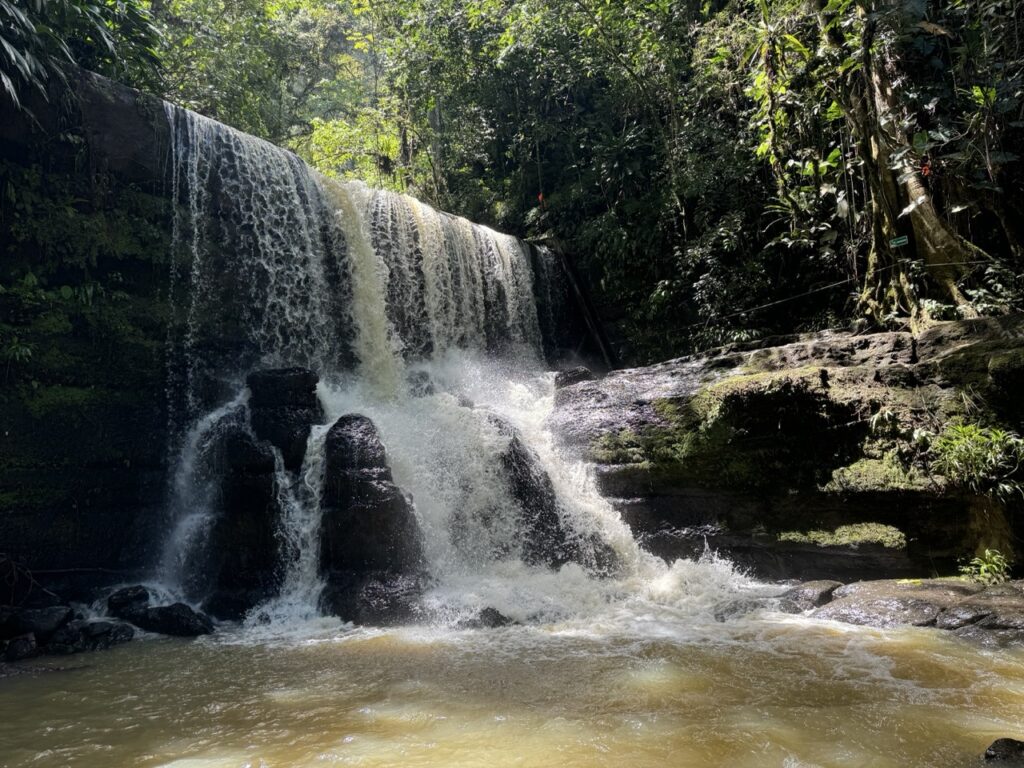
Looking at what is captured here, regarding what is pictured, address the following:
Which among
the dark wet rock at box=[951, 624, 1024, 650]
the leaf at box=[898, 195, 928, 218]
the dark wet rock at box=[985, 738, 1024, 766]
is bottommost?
the dark wet rock at box=[951, 624, 1024, 650]

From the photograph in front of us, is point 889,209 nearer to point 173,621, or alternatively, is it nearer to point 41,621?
point 173,621

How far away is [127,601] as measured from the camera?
6418 millimetres

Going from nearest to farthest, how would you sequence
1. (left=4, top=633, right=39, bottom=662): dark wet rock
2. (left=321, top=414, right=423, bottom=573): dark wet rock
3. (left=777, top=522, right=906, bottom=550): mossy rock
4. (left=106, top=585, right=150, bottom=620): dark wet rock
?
1. (left=4, top=633, right=39, bottom=662): dark wet rock
2. (left=777, top=522, right=906, bottom=550): mossy rock
3. (left=106, top=585, right=150, bottom=620): dark wet rock
4. (left=321, top=414, right=423, bottom=573): dark wet rock

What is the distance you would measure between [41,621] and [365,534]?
287cm

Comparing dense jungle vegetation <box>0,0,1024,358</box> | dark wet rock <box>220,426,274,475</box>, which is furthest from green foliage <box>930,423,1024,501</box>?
dark wet rock <box>220,426,274,475</box>

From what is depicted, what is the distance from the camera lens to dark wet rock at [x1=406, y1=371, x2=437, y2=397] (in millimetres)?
10031

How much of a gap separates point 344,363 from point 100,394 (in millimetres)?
3371

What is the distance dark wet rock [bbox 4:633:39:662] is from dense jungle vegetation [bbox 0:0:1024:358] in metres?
5.49

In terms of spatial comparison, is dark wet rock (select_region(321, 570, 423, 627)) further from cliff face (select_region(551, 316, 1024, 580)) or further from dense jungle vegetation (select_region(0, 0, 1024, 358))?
dense jungle vegetation (select_region(0, 0, 1024, 358))

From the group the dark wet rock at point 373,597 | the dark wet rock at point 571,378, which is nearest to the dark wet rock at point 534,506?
the dark wet rock at point 373,597

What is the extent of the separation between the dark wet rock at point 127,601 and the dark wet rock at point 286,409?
1.90 m

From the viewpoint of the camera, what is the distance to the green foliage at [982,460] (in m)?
5.56

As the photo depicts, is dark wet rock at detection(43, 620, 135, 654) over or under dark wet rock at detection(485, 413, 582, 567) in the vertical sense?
under

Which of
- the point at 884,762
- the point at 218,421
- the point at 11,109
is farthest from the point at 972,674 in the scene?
the point at 11,109
